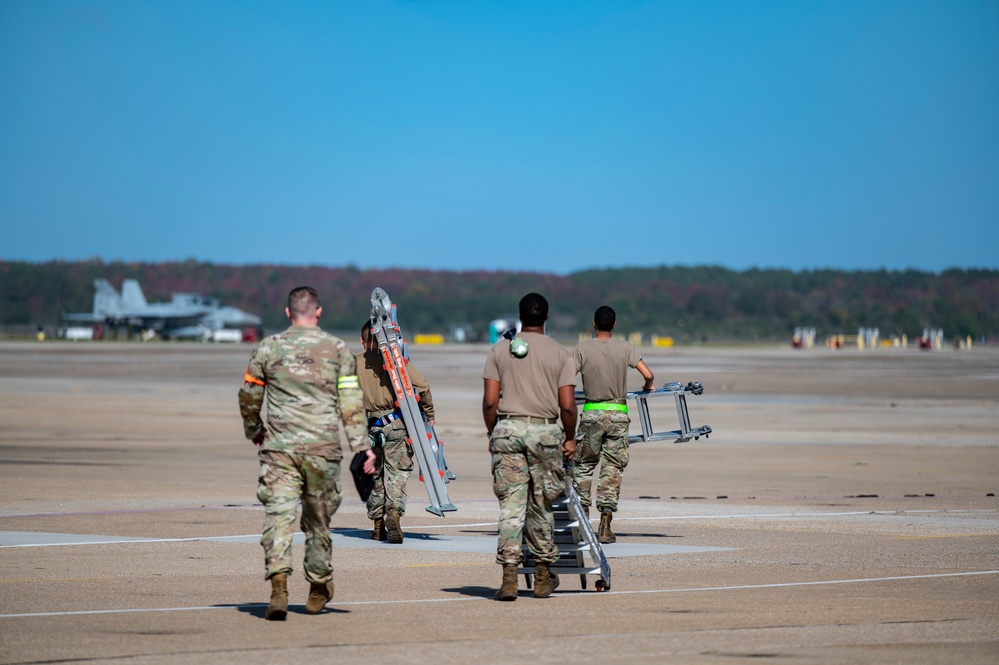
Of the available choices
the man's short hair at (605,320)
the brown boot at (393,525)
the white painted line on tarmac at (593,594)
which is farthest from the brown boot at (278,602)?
the man's short hair at (605,320)

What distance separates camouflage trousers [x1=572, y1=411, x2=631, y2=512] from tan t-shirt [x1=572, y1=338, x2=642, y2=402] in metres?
0.18

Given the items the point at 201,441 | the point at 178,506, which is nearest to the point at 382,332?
the point at 178,506

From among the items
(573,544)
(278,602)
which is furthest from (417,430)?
(278,602)

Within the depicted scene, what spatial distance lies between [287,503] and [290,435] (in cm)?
42

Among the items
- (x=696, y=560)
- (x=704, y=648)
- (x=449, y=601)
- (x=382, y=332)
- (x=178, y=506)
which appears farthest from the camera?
(x=178, y=506)

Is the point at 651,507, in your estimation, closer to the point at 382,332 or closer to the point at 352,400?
the point at 382,332

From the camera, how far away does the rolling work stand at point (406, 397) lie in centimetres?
1180

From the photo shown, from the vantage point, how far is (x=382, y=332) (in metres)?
11.8

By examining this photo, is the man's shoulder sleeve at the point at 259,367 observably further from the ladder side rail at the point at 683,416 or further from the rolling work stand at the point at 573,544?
the ladder side rail at the point at 683,416

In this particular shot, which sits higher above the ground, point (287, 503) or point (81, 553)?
point (287, 503)

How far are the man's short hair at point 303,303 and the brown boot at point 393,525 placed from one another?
3.62 metres

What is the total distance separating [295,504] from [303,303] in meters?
1.30

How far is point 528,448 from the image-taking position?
9188 mm

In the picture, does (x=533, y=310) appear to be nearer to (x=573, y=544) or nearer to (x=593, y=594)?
(x=573, y=544)
